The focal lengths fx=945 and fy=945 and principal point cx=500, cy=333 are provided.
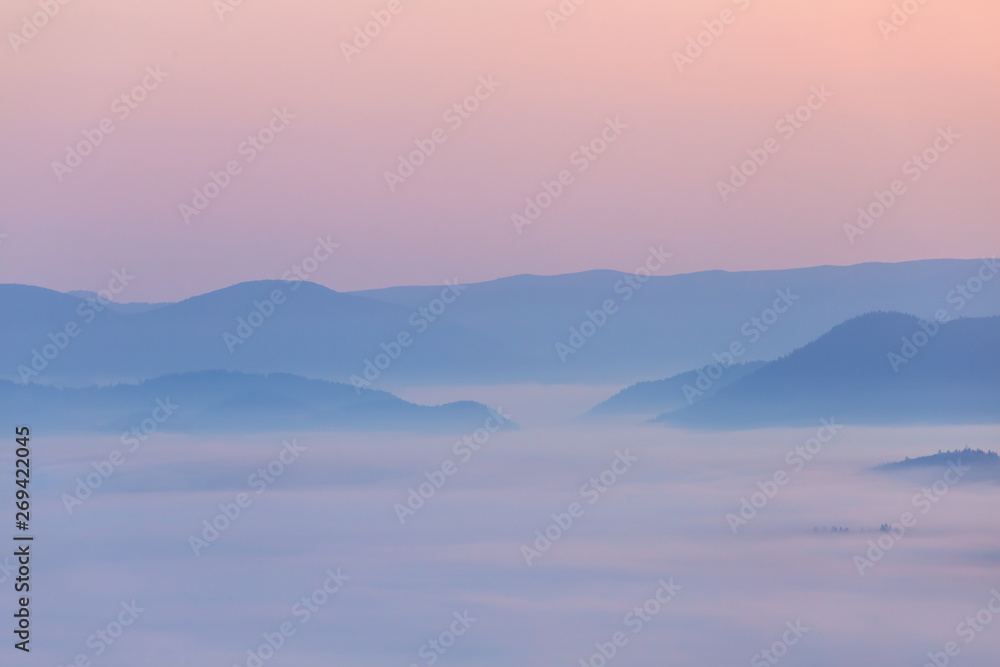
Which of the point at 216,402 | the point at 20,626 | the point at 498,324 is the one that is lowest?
the point at 20,626

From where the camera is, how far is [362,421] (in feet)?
18.7

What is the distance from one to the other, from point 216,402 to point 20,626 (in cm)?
158

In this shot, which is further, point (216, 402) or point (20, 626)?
point (216, 402)

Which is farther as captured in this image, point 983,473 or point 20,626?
point 983,473

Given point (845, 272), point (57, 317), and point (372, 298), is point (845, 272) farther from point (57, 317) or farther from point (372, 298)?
point (57, 317)

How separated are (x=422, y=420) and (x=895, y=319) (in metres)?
3.00

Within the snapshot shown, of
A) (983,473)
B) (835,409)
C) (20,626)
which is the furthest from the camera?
(835,409)

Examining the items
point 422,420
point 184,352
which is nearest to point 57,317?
point 184,352

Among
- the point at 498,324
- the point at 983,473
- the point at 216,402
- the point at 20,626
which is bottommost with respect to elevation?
the point at 20,626

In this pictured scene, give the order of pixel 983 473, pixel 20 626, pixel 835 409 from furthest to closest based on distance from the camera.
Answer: pixel 835 409 → pixel 983 473 → pixel 20 626

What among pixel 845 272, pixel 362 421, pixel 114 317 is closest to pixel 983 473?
pixel 845 272

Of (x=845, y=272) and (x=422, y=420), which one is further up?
(x=845, y=272)

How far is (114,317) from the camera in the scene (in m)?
5.70

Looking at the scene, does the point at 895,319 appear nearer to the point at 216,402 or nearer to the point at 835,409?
the point at 835,409
